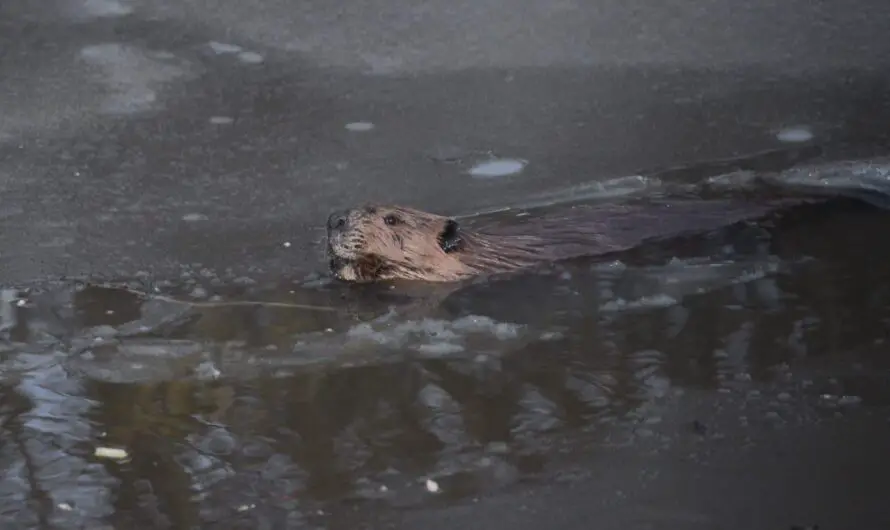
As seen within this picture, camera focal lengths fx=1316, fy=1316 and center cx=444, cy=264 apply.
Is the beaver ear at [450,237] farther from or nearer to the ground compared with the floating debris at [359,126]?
nearer to the ground

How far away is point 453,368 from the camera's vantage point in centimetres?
390

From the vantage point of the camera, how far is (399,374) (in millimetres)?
3865

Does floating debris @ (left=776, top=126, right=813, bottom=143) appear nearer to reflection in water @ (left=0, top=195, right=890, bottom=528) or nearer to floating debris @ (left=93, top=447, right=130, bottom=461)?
reflection in water @ (left=0, top=195, right=890, bottom=528)

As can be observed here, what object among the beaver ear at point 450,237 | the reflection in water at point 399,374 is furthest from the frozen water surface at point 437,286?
the beaver ear at point 450,237

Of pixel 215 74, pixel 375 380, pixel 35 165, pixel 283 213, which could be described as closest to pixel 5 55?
pixel 215 74

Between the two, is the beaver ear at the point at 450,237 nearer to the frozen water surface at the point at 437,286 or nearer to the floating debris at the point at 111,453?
the frozen water surface at the point at 437,286

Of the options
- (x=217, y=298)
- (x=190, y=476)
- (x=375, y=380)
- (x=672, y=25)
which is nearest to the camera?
(x=190, y=476)

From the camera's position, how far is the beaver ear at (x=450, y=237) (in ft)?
15.3

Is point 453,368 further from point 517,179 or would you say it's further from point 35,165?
point 35,165

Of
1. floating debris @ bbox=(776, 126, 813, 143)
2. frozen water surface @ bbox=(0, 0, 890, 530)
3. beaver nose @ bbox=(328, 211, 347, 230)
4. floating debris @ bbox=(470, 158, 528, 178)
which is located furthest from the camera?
floating debris @ bbox=(776, 126, 813, 143)

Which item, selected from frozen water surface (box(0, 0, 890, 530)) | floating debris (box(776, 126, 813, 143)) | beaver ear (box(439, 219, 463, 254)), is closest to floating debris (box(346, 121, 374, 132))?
frozen water surface (box(0, 0, 890, 530))

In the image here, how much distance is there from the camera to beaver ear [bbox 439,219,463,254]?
465 centimetres

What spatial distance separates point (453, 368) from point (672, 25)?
14.4 ft

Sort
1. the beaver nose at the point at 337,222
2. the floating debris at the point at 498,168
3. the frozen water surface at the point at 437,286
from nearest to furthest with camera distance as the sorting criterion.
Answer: the frozen water surface at the point at 437,286
the beaver nose at the point at 337,222
the floating debris at the point at 498,168
